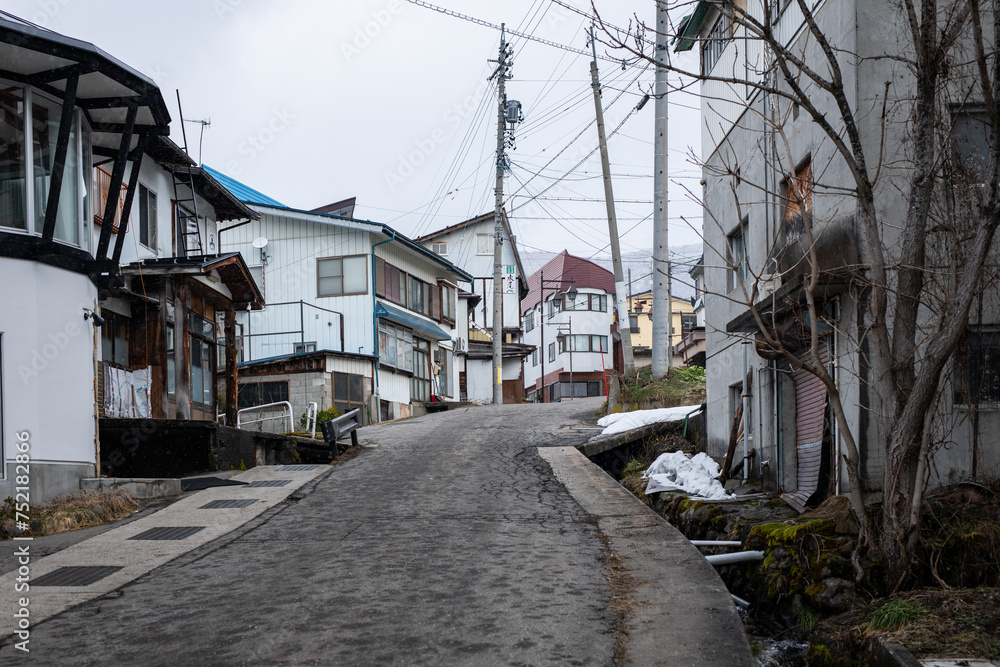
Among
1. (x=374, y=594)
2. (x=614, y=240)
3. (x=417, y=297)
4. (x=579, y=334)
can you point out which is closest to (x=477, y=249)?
(x=579, y=334)

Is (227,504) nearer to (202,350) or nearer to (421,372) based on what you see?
(202,350)

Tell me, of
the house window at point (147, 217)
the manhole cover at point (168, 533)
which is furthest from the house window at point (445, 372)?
the manhole cover at point (168, 533)

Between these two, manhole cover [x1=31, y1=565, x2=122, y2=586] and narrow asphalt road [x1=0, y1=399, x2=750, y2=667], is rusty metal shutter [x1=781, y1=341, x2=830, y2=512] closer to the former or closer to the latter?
narrow asphalt road [x1=0, y1=399, x2=750, y2=667]

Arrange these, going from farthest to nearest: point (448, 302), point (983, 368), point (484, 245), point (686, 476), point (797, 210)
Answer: point (484, 245) → point (448, 302) → point (686, 476) → point (797, 210) → point (983, 368)

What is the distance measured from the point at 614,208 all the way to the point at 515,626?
2250 cm

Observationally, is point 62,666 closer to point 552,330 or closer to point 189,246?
point 189,246

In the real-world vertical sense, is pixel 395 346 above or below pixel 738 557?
above

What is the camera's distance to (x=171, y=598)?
260 inches

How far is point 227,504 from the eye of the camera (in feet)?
37.8

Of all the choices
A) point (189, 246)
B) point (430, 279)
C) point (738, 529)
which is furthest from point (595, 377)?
point (738, 529)

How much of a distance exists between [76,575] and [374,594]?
310cm

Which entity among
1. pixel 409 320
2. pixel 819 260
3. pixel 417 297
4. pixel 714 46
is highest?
pixel 714 46

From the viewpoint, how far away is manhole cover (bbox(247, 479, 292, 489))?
520 inches

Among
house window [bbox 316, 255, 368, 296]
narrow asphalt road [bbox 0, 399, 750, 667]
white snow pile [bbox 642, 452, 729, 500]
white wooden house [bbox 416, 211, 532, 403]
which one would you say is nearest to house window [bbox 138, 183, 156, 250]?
narrow asphalt road [bbox 0, 399, 750, 667]
